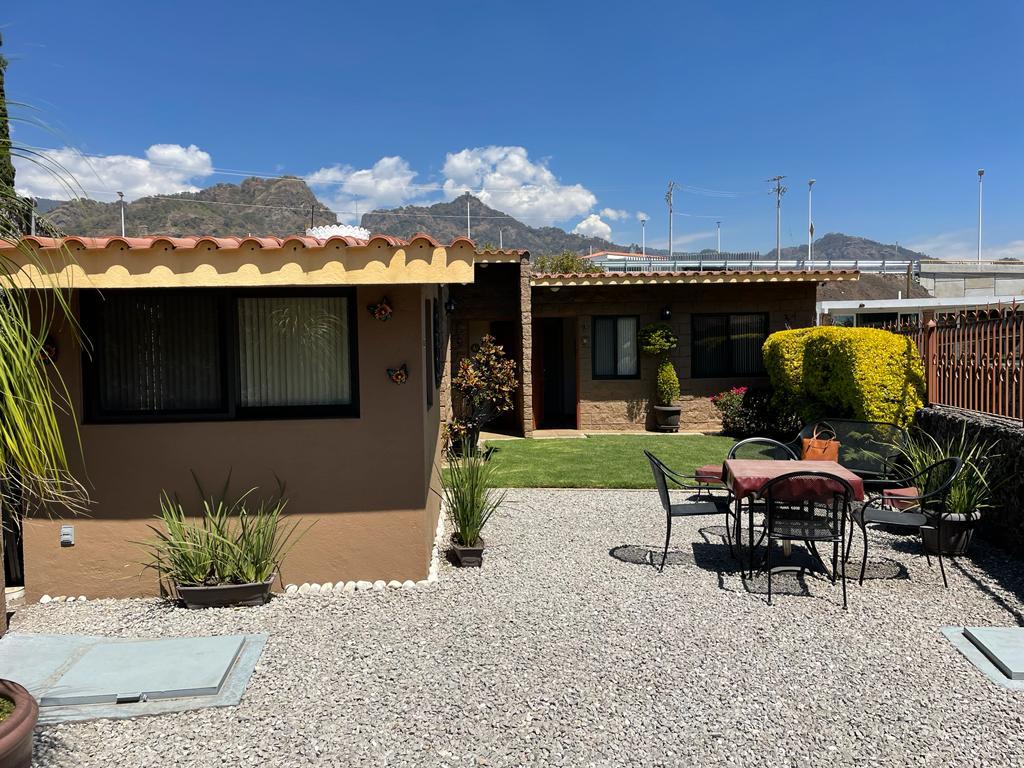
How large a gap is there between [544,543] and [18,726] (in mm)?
4612

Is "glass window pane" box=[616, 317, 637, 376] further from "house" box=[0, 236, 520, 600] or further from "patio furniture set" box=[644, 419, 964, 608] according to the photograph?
"house" box=[0, 236, 520, 600]

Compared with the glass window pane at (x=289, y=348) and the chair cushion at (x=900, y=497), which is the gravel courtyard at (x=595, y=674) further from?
the glass window pane at (x=289, y=348)

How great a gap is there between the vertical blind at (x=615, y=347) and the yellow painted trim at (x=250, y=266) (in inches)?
399

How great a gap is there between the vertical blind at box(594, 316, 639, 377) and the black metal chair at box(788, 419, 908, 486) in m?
6.68

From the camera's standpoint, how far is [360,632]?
4.70m

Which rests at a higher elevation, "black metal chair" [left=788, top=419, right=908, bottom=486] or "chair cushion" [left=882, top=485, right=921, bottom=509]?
"black metal chair" [left=788, top=419, right=908, bottom=486]

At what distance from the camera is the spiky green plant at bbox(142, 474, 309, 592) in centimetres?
516

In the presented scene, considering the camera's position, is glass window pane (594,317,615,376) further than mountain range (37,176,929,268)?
No

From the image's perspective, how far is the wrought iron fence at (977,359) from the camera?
22.4 feet

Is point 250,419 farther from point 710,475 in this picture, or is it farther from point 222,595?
point 710,475

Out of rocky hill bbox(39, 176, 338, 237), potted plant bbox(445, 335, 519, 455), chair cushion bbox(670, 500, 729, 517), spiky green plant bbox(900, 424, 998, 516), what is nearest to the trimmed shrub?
potted plant bbox(445, 335, 519, 455)

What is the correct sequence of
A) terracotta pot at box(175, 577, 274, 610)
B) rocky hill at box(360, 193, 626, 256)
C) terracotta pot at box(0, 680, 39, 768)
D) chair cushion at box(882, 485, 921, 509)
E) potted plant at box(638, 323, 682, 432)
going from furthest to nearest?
rocky hill at box(360, 193, 626, 256) → potted plant at box(638, 323, 682, 432) → chair cushion at box(882, 485, 921, 509) → terracotta pot at box(175, 577, 274, 610) → terracotta pot at box(0, 680, 39, 768)

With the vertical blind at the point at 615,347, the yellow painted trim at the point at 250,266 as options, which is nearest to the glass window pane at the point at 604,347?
the vertical blind at the point at 615,347

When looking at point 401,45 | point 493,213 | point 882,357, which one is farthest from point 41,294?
point 493,213
